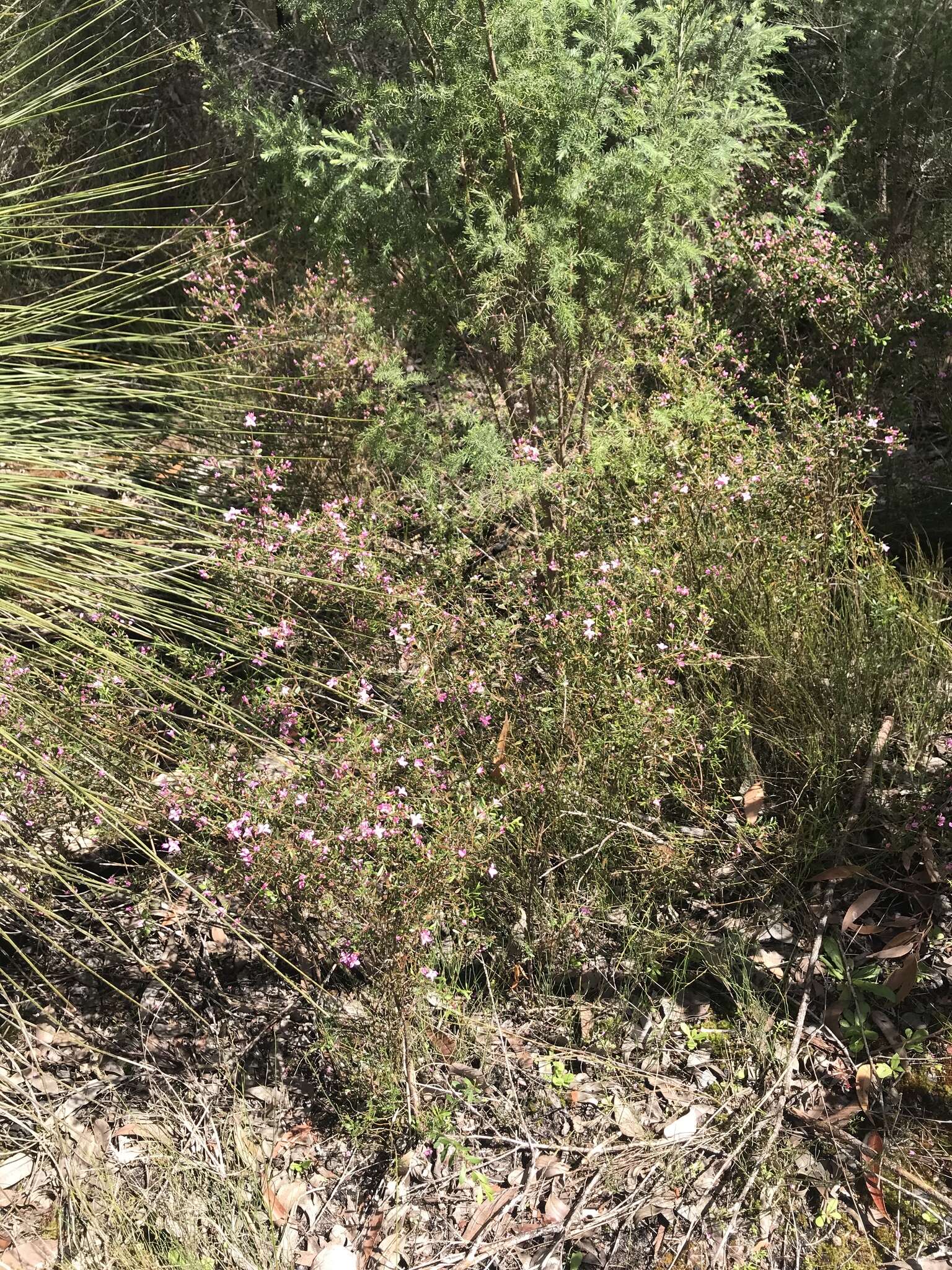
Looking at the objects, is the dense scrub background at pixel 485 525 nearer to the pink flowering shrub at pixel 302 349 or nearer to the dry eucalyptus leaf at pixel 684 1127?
the pink flowering shrub at pixel 302 349

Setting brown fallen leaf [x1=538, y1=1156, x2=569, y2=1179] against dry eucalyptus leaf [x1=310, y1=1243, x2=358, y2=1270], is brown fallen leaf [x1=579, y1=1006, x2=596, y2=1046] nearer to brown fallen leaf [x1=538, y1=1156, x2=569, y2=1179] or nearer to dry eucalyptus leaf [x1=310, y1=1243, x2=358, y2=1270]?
brown fallen leaf [x1=538, y1=1156, x2=569, y2=1179]

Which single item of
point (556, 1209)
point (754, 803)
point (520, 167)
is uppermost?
point (520, 167)

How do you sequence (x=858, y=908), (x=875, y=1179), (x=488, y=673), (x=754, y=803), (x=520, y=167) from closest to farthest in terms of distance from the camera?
(x=875, y=1179)
(x=858, y=908)
(x=754, y=803)
(x=488, y=673)
(x=520, y=167)

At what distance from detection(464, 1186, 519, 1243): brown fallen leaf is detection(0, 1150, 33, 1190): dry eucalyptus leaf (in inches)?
39.5

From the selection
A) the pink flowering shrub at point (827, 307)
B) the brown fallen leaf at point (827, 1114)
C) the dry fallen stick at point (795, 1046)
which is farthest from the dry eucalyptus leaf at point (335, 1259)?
the pink flowering shrub at point (827, 307)

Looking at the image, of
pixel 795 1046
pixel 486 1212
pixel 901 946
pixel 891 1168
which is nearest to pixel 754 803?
pixel 901 946

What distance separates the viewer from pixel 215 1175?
82.0 inches

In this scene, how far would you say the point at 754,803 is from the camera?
8.05 ft

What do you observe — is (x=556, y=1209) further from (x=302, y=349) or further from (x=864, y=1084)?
(x=302, y=349)

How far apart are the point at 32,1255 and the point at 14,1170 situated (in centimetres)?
19

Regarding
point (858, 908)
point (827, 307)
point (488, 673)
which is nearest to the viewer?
point (858, 908)

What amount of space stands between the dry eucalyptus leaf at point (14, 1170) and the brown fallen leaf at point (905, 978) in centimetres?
197

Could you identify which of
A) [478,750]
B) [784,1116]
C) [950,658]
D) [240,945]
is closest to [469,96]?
[478,750]

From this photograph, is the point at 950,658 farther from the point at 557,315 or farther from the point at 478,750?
the point at 557,315
